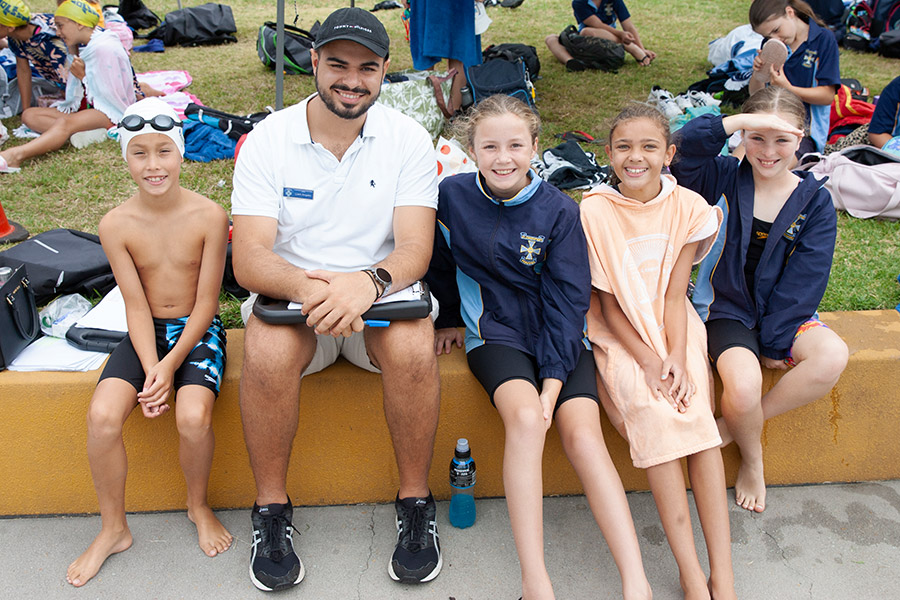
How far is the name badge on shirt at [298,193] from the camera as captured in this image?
8.51 ft

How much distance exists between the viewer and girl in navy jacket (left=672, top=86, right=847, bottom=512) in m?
2.63

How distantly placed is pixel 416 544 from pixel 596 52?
18.9 feet

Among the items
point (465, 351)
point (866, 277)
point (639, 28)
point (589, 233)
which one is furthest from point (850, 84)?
point (465, 351)

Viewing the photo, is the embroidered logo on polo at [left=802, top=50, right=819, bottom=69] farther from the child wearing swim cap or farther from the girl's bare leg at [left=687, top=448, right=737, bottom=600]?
the child wearing swim cap

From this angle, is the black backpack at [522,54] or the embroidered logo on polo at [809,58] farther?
the black backpack at [522,54]

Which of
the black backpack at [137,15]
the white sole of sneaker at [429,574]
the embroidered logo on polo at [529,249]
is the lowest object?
the white sole of sneaker at [429,574]

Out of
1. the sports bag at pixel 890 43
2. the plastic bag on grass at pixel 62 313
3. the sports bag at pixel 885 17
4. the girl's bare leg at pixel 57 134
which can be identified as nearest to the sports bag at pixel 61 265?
the plastic bag on grass at pixel 62 313

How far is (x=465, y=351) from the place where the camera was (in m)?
2.81

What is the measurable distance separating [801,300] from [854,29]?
726cm

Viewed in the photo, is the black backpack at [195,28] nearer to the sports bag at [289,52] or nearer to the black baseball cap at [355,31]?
the sports bag at [289,52]

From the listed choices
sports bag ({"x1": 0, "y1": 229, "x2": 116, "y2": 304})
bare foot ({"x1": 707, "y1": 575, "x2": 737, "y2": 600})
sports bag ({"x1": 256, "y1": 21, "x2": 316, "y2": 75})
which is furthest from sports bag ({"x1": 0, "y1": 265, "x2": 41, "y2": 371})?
sports bag ({"x1": 256, "y1": 21, "x2": 316, "y2": 75})

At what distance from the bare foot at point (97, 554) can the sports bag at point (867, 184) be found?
12.5 feet

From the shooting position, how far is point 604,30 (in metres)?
7.61

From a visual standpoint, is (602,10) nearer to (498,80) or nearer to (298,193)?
(498,80)
